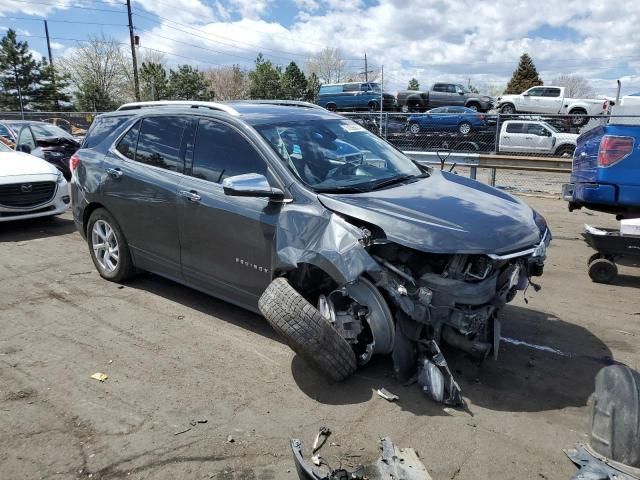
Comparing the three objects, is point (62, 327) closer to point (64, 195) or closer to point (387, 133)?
point (64, 195)

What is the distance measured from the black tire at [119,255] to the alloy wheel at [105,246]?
32 millimetres

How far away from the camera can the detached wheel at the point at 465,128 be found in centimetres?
1753

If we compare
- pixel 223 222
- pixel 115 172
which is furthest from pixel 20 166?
pixel 223 222

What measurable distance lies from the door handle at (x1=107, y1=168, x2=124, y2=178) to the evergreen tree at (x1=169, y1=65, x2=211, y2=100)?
140ft

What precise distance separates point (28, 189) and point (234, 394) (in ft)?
20.5

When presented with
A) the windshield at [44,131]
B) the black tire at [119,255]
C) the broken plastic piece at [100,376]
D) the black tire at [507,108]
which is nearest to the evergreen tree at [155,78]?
the black tire at [507,108]

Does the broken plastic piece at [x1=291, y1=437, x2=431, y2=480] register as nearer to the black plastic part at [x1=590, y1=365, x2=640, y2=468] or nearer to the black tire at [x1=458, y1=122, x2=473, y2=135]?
the black plastic part at [x1=590, y1=365, x2=640, y2=468]

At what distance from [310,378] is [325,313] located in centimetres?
53

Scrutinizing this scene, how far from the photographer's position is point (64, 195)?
854 cm

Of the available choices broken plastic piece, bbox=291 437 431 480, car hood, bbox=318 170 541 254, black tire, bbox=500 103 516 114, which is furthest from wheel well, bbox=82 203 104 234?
black tire, bbox=500 103 516 114

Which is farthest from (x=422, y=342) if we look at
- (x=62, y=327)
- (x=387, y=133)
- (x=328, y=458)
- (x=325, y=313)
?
(x=387, y=133)

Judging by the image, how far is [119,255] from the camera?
530 cm

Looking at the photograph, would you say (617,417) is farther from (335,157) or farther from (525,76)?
(525,76)

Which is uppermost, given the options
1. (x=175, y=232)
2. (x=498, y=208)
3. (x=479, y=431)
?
(x=498, y=208)
